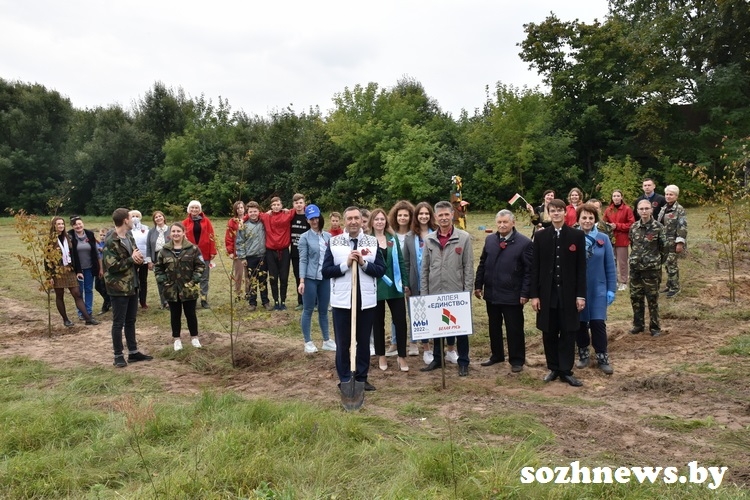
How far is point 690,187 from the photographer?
89.0 feet

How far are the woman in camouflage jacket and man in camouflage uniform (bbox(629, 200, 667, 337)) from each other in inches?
231

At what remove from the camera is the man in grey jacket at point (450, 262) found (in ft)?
20.9

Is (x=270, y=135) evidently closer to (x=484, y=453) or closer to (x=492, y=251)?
(x=492, y=251)

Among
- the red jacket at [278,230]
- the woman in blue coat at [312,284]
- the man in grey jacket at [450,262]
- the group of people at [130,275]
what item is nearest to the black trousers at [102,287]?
the group of people at [130,275]

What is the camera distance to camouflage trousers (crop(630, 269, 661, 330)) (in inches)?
292

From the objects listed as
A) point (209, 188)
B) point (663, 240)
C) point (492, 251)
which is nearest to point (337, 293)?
point (492, 251)

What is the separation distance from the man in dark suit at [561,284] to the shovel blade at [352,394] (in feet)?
6.89

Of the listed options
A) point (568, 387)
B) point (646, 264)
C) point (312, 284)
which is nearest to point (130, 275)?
point (312, 284)

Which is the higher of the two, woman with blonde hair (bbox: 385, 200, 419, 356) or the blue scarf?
woman with blonde hair (bbox: 385, 200, 419, 356)

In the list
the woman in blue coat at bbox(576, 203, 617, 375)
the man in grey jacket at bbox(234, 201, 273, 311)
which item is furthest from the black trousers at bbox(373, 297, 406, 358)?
the man in grey jacket at bbox(234, 201, 273, 311)

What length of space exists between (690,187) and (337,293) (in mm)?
26847

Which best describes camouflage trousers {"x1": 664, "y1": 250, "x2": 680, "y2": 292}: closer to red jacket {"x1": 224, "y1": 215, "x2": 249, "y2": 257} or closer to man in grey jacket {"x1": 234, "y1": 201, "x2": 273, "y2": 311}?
man in grey jacket {"x1": 234, "y1": 201, "x2": 273, "y2": 311}

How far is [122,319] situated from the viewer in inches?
281

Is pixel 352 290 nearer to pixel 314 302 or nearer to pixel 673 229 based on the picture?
pixel 314 302
